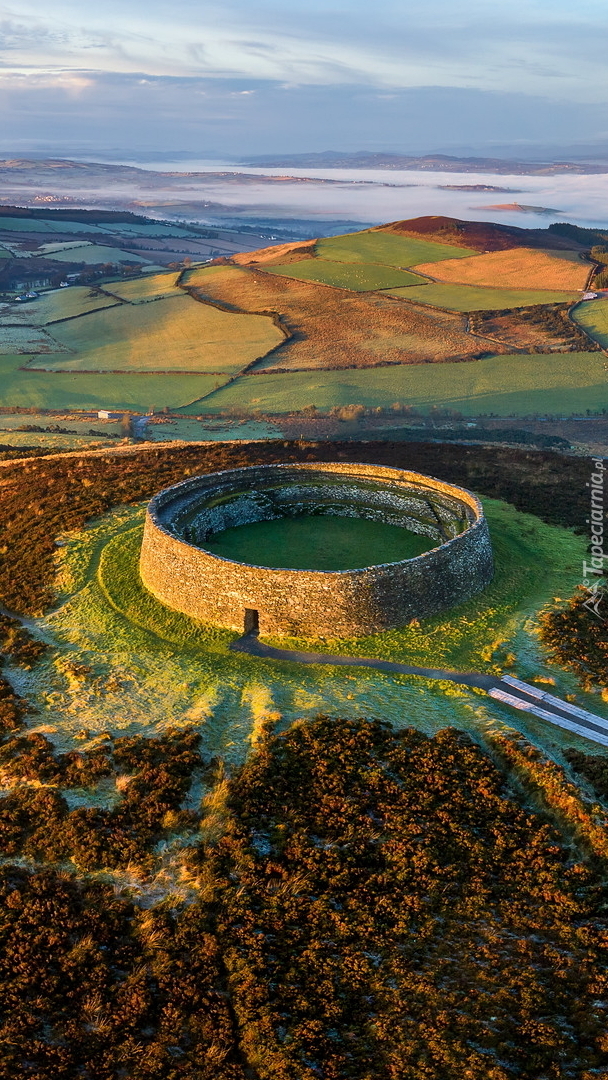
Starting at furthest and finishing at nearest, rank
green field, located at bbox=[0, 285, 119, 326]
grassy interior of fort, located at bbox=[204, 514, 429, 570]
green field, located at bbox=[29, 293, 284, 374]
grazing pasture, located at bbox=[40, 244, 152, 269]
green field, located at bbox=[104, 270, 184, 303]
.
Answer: grazing pasture, located at bbox=[40, 244, 152, 269] < green field, located at bbox=[104, 270, 184, 303] < green field, located at bbox=[0, 285, 119, 326] < green field, located at bbox=[29, 293, 284, 374] < grassy interior of fort, located at bbox=[204, 514, 429, 570]

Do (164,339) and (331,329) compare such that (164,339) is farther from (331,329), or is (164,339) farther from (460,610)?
(460,610)

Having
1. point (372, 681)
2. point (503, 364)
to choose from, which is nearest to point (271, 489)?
point (372, 681)

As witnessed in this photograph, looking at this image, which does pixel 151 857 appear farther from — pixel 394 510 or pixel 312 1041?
pixel 394 510

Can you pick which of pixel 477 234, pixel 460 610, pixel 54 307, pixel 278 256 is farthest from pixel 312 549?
pixel 477 234

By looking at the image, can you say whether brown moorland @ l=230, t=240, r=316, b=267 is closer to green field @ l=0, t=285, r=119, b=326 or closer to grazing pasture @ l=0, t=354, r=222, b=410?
green field @ l=0, t=285, r=119, b=326

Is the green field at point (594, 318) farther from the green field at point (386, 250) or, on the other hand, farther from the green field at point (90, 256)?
the green field at point (90, 256)

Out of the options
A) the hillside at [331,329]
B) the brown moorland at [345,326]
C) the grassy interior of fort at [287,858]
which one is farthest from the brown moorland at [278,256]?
the grassy interior of fort at [287,858]

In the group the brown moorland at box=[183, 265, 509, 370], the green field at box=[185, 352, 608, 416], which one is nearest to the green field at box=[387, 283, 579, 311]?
the brown moorland at box=[183, 265, 509, 370]
